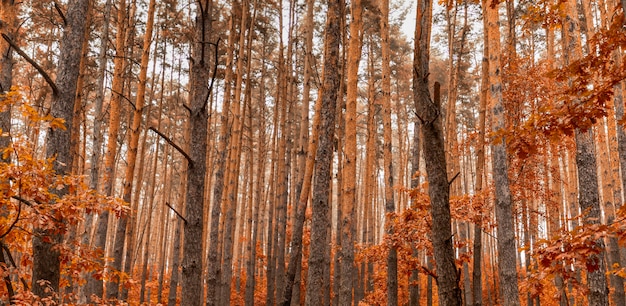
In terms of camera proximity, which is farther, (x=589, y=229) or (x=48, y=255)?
(x=48, y=255)

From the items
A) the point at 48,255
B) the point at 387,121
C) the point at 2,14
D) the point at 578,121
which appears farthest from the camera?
the point at 387,121

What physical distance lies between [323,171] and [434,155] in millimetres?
2323

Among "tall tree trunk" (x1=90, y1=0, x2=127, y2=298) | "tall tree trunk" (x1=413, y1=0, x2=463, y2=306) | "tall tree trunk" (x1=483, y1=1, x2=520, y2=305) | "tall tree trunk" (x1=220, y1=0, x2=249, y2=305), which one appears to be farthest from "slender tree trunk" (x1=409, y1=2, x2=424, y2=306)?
"tall tree trunk" (x1=90, y1=0, x2=127, y2=298)

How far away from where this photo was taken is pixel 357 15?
6.77m

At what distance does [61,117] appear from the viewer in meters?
4.23

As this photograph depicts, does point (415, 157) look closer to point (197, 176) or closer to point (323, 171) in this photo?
point (323, 171)

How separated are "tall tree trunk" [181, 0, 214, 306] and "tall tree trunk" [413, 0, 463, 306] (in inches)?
75.6

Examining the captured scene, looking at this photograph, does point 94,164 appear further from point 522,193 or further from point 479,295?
point 522,193

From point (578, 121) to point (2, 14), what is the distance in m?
7.90

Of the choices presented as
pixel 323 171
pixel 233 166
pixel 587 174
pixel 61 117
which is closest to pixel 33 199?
pixel 61 117

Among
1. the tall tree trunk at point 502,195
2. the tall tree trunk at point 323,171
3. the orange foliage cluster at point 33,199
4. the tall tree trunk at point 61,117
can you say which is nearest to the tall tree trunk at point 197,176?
the orange foliage cluster at point 33,199

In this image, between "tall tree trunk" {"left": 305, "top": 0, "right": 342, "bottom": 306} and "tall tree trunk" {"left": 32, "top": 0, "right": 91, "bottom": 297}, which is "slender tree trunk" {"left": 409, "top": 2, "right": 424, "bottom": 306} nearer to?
"tall tree trunk" {"left": 305, "top": 0, "right": 342, "bottom": 306}

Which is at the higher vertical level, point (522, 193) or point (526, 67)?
point (526, 67)

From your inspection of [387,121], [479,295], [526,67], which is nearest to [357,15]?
[387,121]
